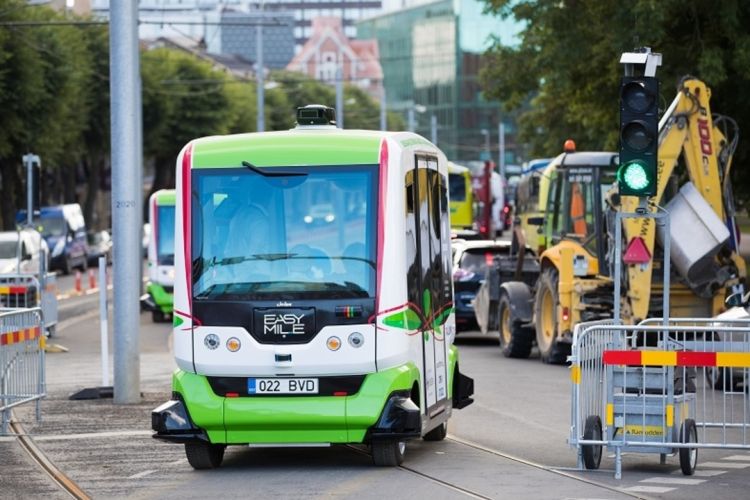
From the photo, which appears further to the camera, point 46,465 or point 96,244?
point 96,244

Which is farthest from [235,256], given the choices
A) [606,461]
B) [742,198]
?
[742,198]

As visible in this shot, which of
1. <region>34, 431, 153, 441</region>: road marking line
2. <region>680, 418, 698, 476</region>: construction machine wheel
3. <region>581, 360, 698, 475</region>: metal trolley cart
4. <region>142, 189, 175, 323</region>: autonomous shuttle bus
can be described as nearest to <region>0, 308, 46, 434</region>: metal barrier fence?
<region>34, 431, 153, 441</region>: road marking line

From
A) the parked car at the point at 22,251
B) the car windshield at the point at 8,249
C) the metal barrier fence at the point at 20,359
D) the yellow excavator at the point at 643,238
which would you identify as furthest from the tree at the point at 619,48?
the metal barrier fence at the point at 20,359

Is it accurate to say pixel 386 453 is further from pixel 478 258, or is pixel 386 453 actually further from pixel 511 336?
pixel 478 258

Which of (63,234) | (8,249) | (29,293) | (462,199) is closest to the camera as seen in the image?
(29,293)

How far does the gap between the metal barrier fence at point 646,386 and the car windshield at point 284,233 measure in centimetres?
166

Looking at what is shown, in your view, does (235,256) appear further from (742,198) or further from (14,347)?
(742,198)

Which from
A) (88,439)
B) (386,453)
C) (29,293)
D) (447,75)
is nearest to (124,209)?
(88,439)

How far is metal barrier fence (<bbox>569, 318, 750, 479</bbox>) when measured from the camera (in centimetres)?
1285

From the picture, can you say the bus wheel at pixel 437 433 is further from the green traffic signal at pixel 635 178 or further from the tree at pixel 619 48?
the tree at pixel 619 48

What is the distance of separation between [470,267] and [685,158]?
288 inches

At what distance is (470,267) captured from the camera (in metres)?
29.7

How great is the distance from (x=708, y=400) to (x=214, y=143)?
439 centimetres

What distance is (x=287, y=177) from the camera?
1326 cm
